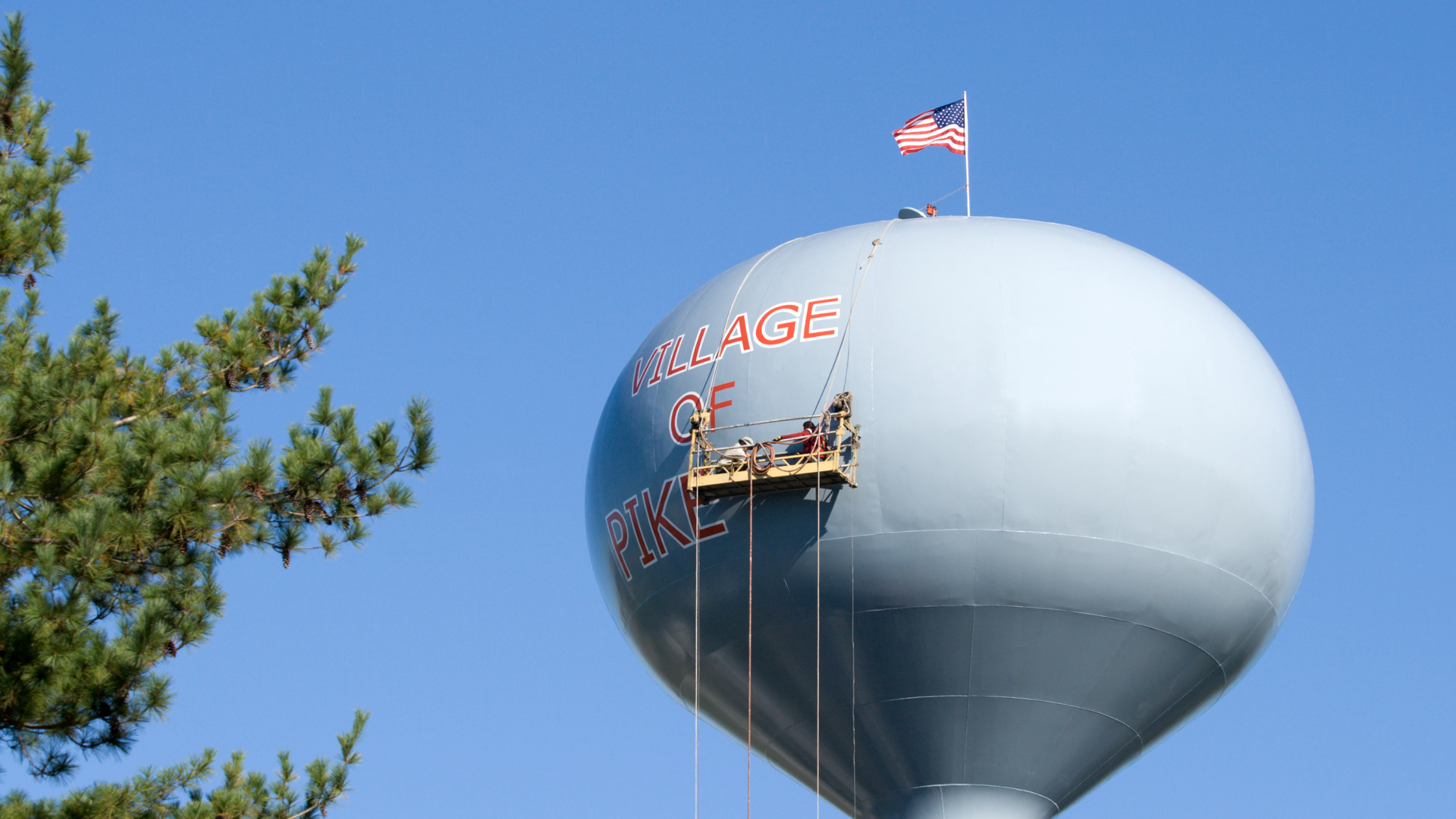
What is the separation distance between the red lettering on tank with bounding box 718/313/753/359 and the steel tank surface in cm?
4

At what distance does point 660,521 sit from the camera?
57.9 ft

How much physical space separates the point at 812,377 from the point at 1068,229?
415 centimetres

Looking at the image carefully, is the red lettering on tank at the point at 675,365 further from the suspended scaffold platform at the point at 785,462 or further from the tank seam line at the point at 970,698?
the tank seam line at the point at 970,698

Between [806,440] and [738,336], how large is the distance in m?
1.58

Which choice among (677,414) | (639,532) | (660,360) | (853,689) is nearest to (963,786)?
(853,689)

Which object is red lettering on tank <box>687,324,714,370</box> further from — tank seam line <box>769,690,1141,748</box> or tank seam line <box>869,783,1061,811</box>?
tank seam line <box>869,783,1061,811</box>

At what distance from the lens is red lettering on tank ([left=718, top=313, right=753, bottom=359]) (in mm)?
17500

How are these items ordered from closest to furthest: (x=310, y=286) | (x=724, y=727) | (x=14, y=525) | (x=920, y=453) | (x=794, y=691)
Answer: (x=14, y=525) < (x=310, y=286) < (x=920, y=453) < (x=794, y=691) < (x=724, y=727)

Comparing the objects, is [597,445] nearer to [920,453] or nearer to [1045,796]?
[920,453]

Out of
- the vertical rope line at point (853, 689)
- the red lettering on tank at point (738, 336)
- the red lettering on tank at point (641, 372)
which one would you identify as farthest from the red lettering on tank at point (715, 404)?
the vertical rope line at point (853, 689)

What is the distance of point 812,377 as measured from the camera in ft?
55.5

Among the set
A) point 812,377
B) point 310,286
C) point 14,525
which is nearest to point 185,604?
point 14,525

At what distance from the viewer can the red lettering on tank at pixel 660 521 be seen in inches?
690

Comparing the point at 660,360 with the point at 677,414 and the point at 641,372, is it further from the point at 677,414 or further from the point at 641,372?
the point at 677,414
